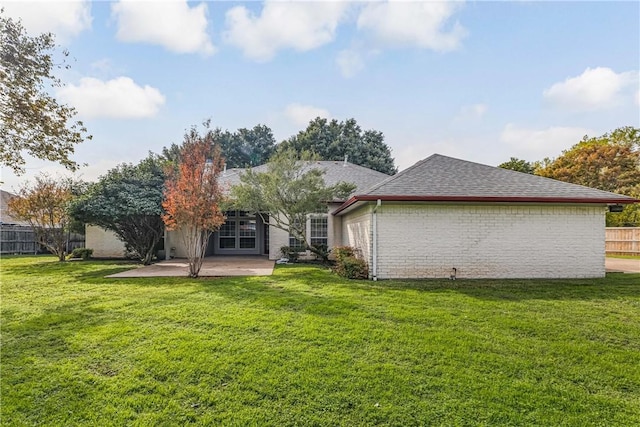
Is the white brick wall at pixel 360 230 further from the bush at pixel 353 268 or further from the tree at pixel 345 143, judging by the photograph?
the tree at pixel 345 143

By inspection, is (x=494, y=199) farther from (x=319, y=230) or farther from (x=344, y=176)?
(x=344, y=176)

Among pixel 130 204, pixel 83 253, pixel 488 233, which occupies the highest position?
pixel 130 204

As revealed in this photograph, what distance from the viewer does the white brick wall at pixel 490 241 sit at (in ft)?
31.7

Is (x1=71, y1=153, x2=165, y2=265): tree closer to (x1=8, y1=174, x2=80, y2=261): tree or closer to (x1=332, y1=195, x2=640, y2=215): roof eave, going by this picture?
(x1=8, y1=174, x2=80, y2=261): tree

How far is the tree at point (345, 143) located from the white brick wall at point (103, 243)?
17329 millimetres

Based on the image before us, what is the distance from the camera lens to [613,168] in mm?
22906

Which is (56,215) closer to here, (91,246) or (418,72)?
(91,246)

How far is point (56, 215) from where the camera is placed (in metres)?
16.7

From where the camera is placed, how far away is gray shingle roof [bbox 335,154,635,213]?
30.5ft

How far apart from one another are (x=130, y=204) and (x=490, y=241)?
1305 centimetres

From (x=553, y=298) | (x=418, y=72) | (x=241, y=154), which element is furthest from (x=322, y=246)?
(x=241, y=154)

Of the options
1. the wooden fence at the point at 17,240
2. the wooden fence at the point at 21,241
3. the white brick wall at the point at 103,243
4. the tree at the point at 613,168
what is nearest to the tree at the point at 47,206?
the white brick wall at the point at 103,243

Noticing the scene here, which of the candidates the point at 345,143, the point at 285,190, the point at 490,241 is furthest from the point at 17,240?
the point at 490,241

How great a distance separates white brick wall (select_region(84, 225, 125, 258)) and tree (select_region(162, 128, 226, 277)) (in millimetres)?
9457
